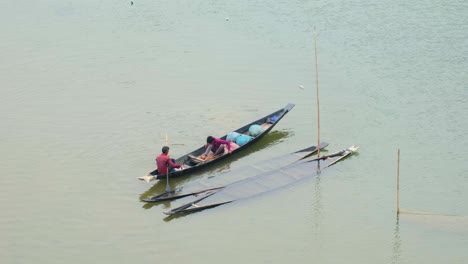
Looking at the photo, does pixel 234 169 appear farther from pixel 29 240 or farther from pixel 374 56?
pixel 374 56

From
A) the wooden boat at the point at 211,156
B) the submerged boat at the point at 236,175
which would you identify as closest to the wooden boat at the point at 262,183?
the submerged boat at the point at 236,175

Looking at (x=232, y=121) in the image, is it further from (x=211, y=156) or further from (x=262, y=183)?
(x=262, y=183)

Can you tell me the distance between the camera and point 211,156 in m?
12.0

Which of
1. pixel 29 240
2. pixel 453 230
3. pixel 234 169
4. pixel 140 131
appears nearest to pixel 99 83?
pixel 140 131

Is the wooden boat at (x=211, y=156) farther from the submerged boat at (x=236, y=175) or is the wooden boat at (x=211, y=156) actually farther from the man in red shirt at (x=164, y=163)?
the submerged boat at (x=236, y=175)

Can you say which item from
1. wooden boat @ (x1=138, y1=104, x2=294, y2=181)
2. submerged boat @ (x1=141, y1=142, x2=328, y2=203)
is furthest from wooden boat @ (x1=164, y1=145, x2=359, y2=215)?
wooden boat @ (x1=138, y1=104, x2=294, y2=181)

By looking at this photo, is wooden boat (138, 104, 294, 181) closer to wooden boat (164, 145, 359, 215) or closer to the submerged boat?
the submerged boat

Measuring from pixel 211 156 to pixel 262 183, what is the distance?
1.19 metres

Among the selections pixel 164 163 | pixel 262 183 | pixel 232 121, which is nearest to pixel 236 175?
pixel 262 183

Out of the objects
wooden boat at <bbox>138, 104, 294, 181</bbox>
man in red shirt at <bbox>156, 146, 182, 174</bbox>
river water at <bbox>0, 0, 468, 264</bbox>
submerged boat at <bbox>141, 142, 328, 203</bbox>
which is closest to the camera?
river water at <bbox>0, 0, 468, 264</bbox>

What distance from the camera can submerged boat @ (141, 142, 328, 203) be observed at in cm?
1087

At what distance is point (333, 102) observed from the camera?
1430 cm

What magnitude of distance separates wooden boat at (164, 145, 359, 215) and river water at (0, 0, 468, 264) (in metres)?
0.15

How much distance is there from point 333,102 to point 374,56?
245cm
